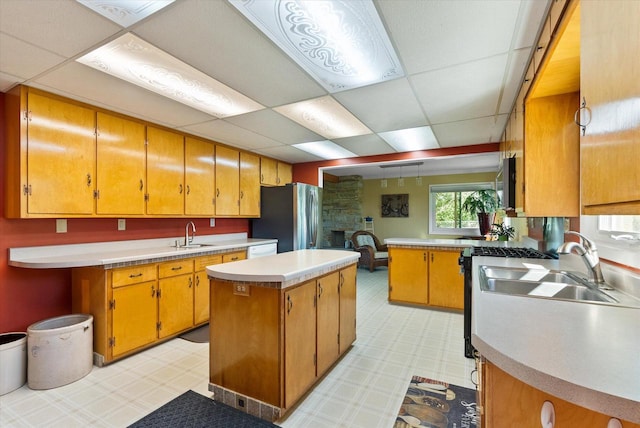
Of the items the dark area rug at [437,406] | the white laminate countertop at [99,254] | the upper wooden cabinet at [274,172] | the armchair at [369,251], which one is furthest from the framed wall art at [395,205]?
the dark area rug at [437,406]

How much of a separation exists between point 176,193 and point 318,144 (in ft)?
6.61

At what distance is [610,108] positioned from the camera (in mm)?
854

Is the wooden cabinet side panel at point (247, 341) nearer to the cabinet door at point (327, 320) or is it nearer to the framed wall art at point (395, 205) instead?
the cabinet door at point (327, 320)

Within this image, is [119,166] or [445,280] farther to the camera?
[445,280]

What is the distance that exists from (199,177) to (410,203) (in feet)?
18.3

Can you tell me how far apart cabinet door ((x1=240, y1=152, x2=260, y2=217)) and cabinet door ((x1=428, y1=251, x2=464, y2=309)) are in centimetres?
281

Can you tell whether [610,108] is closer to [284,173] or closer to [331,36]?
[331,36]

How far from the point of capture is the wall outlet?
2682mm

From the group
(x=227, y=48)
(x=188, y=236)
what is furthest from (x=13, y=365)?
(x=227, y=48)

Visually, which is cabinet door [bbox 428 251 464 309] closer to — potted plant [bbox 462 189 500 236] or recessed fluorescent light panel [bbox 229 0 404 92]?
recessed fluorescent light panel [bbox 229 0 404 92]

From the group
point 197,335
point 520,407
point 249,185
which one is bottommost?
point 197,335

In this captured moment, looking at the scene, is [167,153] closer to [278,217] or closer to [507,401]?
[278,217]

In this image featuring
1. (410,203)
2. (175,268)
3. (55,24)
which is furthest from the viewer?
(410,203)

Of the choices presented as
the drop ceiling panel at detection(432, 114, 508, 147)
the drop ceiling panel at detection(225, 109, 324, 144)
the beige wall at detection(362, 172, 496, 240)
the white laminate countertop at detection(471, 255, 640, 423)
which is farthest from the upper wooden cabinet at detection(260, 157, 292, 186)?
the white laminate countertop at detection(471, 255, 640, 423)
